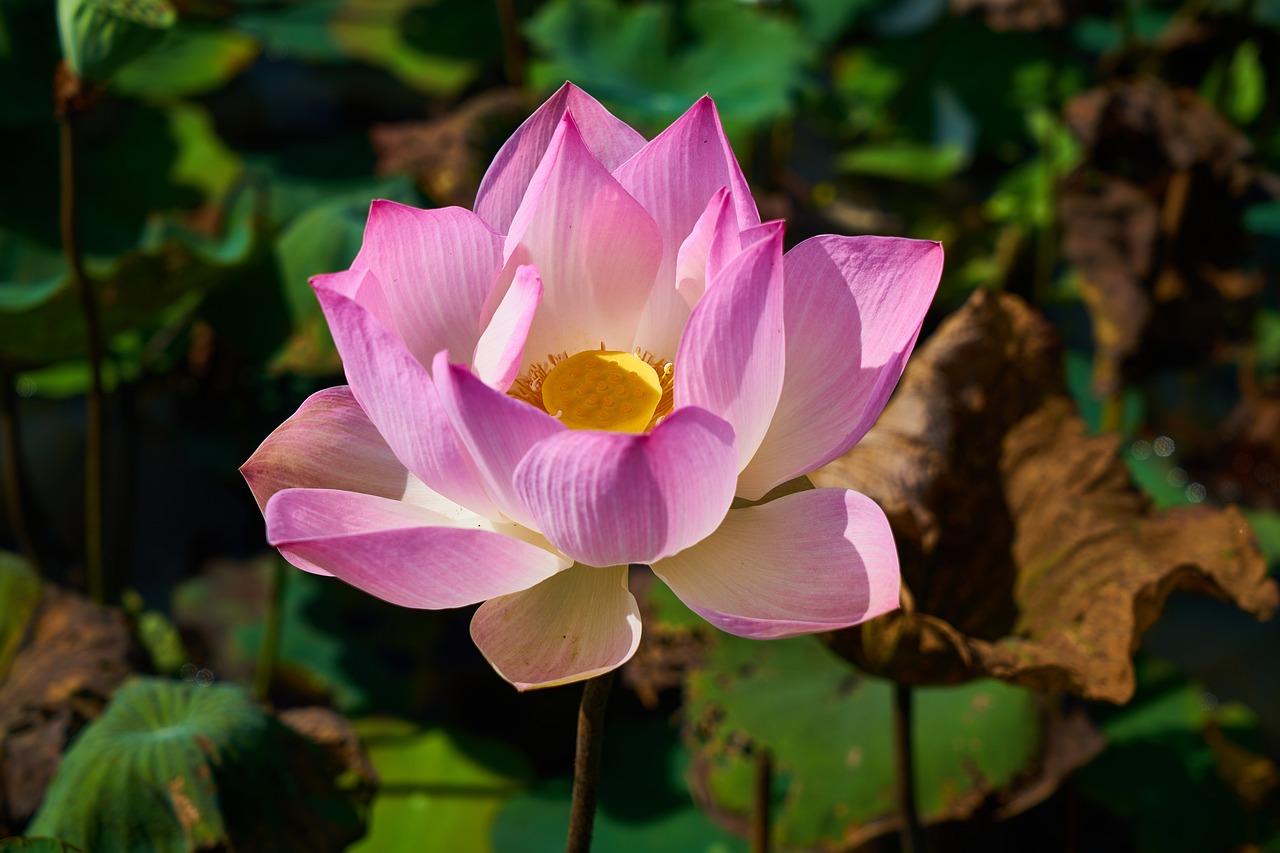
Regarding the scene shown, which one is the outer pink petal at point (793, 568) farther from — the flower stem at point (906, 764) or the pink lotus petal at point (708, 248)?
the flower stem at point (906, 764)

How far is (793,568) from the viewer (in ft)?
1.86

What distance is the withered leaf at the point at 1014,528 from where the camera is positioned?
28.4 inches

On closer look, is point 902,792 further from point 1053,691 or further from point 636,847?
point 636,847

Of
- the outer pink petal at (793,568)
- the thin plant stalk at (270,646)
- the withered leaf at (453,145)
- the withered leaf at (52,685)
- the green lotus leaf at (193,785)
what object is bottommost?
the thin plant stalk at (270,646)

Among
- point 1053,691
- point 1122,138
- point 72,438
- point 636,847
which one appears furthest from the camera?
point 72,438

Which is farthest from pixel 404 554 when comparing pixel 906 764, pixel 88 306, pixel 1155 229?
pixel 1155 229

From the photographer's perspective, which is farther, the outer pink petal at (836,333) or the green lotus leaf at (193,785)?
the green lotus leaf at (193,785)

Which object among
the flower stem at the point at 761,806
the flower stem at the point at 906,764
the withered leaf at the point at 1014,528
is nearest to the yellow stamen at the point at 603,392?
the withered leaf at the point at 1014,528

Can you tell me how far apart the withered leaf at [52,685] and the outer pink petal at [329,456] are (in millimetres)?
502

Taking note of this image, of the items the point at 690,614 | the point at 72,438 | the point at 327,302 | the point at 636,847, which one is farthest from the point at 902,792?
the point at 72,438

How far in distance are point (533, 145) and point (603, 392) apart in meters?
0.16

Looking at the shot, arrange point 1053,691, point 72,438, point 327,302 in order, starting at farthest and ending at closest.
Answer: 1. point 72,438
2. point 1053,691
3. point 327,302

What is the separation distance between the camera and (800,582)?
559 mm

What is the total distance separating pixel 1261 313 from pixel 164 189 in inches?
86.1
